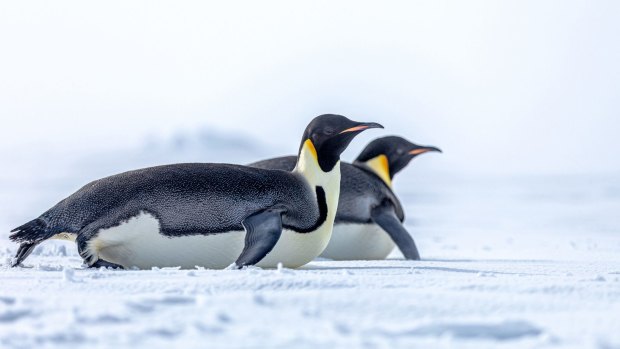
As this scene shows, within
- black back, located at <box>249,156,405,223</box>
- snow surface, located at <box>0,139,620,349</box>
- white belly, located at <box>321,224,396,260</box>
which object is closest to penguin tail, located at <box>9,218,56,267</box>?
snow surface, located at <box>0,139,620,349</box>

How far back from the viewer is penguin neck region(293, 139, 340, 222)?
5527mm

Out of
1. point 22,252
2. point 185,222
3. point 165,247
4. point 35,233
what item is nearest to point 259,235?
point 185,222

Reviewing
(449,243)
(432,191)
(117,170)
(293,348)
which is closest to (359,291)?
(293,348)

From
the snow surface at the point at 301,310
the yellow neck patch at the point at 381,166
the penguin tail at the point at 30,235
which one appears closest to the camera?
the snow surface at the point at 301,310

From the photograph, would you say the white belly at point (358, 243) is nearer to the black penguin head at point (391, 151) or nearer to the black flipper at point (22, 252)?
the black penguin head at point (391, 151)

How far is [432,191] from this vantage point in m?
25.9

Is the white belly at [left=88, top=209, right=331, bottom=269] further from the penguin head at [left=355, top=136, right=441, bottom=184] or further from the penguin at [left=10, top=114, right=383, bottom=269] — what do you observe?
the penguin head at [left=355, top=136, right=441, bottom=184]

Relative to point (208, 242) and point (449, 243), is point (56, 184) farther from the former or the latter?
point (208, 242)

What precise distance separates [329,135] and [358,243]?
1.64 meters

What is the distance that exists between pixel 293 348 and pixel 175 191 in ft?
8.48

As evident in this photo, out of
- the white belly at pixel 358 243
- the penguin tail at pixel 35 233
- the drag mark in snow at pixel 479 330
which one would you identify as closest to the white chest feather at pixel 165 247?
the penguin tail at pixel 35 233

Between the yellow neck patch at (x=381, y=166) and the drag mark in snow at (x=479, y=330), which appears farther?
the yellow neck patch at (x=381, y=166)

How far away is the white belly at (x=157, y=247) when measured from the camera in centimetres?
497

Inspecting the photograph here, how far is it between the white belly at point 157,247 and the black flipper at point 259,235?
0.09 metres
